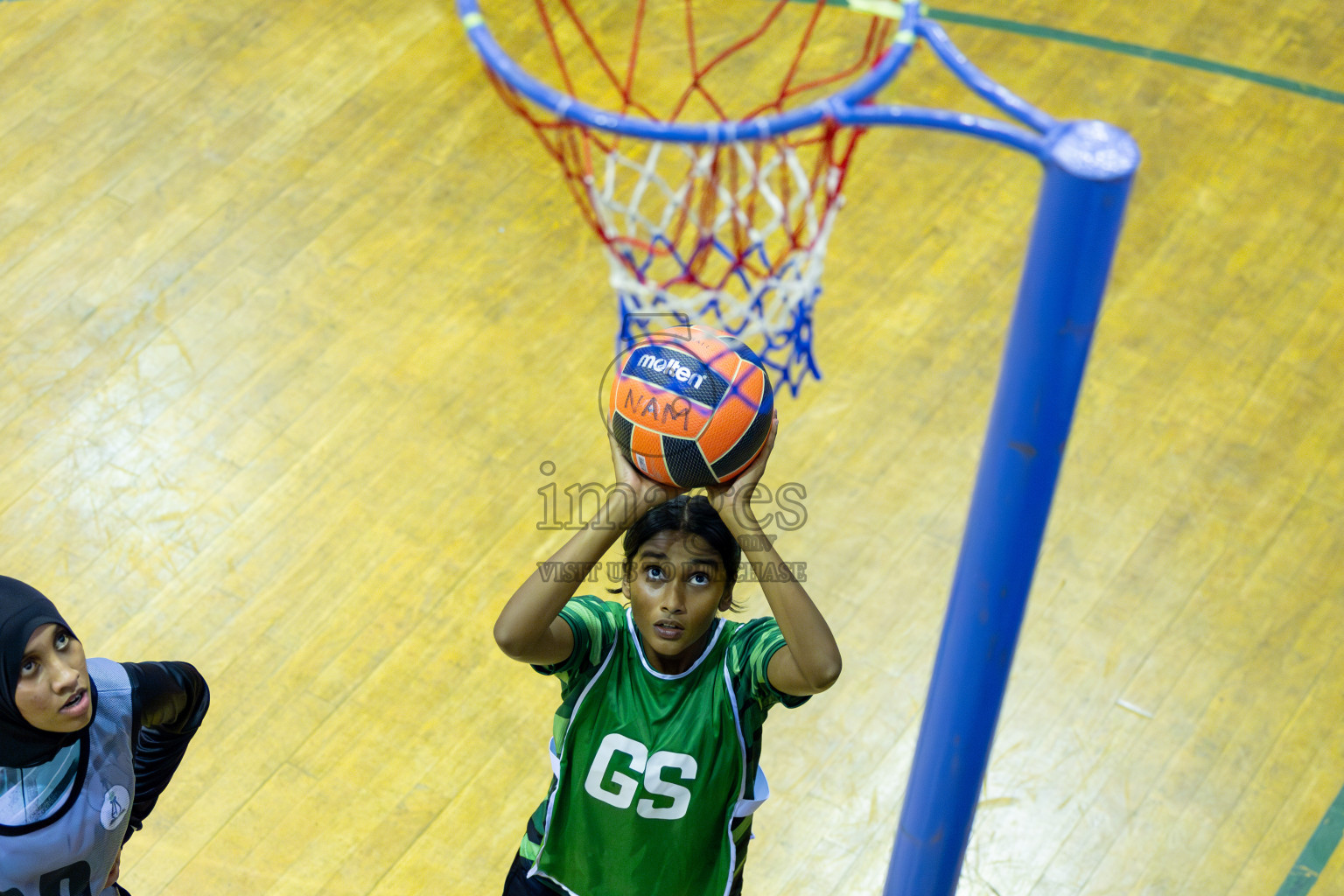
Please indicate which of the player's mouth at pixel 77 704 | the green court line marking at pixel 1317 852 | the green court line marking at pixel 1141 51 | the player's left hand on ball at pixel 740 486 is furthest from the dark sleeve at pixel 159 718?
the green court line marking at pixel 1141 51

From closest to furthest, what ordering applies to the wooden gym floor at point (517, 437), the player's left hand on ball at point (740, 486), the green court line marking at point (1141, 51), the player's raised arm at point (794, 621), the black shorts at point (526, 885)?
1. the player's raised arm at point (794, 621)
2. the player's left hand on ball at point (740, 486)
3. the black shorts at point (526, 885)
4. the wooden gym floor at point (517, 437)
5. the green court line marking at point (1141, 51)

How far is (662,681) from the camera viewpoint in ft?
8.46

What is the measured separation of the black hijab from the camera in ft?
8.25

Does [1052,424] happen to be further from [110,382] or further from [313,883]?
[110,382]

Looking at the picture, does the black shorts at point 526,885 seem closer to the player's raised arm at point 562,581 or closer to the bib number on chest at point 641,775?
the bib number on chest at point 641,775

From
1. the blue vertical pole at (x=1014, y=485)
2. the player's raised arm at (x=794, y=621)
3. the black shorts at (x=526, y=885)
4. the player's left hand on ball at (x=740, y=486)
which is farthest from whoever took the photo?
the black shorts at (x=526, y=885)

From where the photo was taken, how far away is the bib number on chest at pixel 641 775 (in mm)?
2551

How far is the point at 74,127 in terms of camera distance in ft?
18.4

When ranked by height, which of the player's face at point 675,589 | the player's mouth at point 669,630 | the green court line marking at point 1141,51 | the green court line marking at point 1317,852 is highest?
the player's face at point 675,589

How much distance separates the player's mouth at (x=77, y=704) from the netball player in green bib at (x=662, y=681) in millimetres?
893

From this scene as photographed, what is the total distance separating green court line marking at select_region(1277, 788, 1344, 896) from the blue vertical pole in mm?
1736

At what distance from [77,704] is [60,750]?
118 mm

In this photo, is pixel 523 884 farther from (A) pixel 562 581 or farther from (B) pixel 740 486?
(B) pixel 740 486

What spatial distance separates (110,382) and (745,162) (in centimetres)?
334
